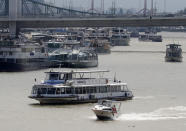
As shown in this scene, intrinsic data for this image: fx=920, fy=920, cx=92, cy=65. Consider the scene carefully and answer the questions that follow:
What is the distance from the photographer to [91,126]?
30.4 m

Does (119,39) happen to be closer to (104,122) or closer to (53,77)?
(53,77)

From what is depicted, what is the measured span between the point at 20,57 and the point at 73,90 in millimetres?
21467

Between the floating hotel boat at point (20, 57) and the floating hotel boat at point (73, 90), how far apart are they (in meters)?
18.9

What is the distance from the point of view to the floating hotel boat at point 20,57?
5594 centimetres

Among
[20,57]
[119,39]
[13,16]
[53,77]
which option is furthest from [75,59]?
[119,39]

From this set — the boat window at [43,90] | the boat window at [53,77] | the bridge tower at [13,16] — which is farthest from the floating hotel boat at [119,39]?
the boat window at [43,90]

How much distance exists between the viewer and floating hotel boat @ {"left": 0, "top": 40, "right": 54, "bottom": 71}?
55.9 metres

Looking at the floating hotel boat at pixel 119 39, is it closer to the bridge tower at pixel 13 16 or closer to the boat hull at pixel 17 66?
the bridge tower at pixel 13 16

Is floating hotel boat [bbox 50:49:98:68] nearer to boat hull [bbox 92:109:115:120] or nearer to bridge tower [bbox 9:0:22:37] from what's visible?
bridge tower [bbox 9:0:22:37]

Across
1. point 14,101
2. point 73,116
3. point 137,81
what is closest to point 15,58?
point 137,81

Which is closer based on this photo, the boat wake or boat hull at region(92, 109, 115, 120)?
boat hull at region(92, 109, 115, 120)

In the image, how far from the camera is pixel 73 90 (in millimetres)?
35531

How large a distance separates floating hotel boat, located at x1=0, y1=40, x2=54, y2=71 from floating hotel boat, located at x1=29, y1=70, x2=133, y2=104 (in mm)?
18918

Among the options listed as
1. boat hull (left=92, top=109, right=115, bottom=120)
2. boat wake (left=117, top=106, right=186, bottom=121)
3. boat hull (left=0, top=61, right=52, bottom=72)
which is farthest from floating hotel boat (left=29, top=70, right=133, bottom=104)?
boat hull (left=0, top=61, right=52, bottom=72)
